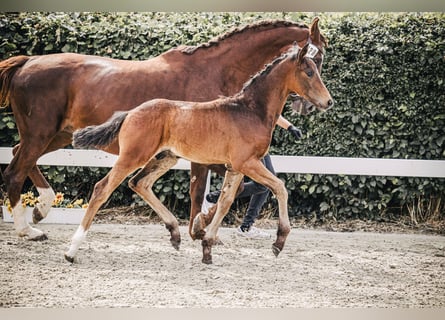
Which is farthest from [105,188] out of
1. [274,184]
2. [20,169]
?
[274,184]

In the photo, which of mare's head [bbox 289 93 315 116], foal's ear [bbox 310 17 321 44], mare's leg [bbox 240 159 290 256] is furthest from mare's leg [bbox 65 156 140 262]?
foal's ear [bbox 310 17 321 44]

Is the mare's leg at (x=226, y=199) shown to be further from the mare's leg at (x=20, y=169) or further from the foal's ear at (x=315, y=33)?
the mare's leg at (x=20, y=169)

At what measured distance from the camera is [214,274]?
4297 millimetres

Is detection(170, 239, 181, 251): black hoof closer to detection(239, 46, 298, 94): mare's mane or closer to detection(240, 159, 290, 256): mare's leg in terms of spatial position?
detection(240, 159, 290, 256): mare's leg

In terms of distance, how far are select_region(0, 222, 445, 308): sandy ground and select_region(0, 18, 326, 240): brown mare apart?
14.2 inches

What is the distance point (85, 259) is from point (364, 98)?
2568mm

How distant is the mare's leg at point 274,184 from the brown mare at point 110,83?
0.39 m

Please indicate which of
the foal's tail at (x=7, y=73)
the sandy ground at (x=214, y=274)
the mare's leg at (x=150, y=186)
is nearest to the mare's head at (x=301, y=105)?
the mare's leg at (x=150, y=186)

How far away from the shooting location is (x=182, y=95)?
14.4 feet

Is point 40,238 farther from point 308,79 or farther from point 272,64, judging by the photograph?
point 308,79

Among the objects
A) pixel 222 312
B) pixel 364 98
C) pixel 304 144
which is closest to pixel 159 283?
pixel 222 312

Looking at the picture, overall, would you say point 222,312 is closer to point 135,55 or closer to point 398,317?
point 398,317

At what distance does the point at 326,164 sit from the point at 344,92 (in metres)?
0.74

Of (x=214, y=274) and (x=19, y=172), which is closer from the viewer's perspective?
(x=214, y=274)
